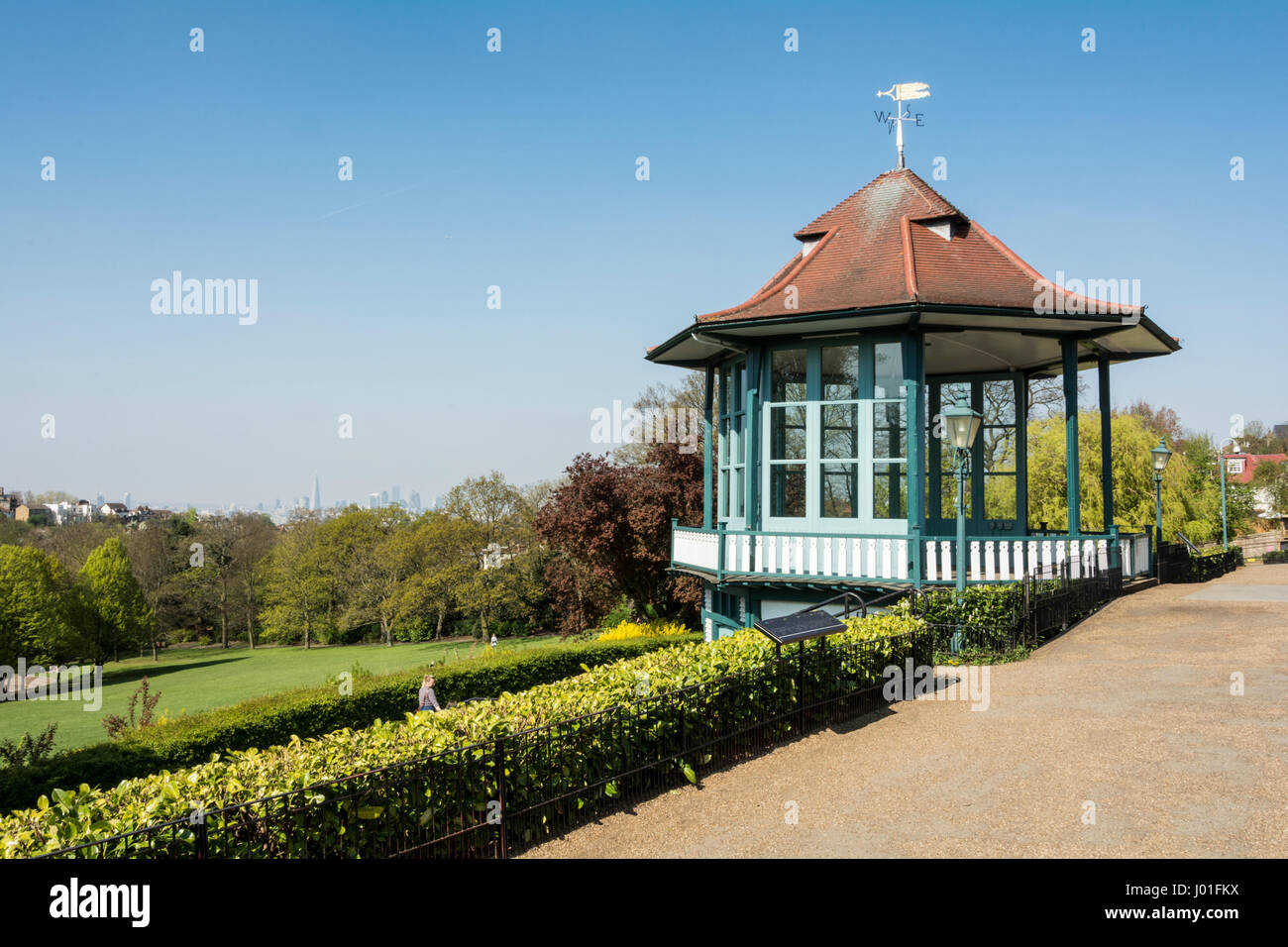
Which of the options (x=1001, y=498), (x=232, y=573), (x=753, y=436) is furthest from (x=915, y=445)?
(x=232, y=573)

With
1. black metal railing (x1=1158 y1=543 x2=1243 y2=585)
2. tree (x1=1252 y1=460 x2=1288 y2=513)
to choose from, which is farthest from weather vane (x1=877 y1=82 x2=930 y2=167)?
tree (x1=1252 y1=460 x2=1288 y2=513)

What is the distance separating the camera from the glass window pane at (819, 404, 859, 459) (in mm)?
15555

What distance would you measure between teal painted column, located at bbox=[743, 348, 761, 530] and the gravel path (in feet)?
20.0

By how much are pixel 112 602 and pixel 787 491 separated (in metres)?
54.4

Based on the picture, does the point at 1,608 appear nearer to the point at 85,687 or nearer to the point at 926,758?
the point at 85,687

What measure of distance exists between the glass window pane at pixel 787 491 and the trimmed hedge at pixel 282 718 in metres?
4.80

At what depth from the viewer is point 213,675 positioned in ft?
154

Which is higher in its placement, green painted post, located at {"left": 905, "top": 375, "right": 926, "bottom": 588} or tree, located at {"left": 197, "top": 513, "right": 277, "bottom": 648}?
green painted post, located at {"left": 905, "top": 375, "right": 926, "bottom": 588}

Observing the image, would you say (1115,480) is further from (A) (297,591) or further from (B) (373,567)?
(A) (297,591)

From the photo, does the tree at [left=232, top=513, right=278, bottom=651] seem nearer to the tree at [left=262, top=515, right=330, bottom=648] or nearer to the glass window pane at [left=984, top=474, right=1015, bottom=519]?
the tree at [left=262, top=515, right=330, bottom=648]
